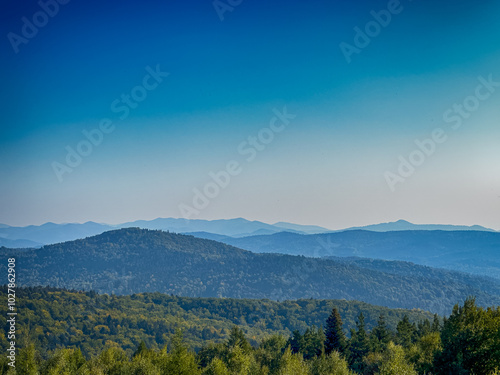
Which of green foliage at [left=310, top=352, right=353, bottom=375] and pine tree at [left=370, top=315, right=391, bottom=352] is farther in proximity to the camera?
pine tree at [left=370, top=315, right=391, bottom=352]

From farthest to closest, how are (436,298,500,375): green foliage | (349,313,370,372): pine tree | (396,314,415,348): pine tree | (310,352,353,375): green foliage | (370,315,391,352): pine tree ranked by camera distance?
1. (396,314,415,348): pine tree
2. (370,315,391,352): pine tree
3. (349,313,370,372): pine tree
4. (310,352,353,375): green foliage
5. (436,298,500,375): green foliage

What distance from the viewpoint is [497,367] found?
32.0m

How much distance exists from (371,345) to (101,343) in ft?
455

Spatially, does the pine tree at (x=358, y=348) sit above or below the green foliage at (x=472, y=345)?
below

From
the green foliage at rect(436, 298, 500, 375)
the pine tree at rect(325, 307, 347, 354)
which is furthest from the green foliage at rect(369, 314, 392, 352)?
the green foliage at rect(436, 298, 500, 375)

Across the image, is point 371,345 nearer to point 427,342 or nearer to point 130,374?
point 427,342

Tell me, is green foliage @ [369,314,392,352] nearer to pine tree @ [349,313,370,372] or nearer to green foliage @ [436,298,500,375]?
pine tree @ [349,313,370,372]

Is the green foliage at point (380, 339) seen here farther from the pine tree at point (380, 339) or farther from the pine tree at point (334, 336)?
the pine tree at point (334, 336)

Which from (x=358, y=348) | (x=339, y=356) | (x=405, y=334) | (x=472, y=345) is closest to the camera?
(x=472, y=345)

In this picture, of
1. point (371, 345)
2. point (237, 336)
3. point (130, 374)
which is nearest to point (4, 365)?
point (130, 374)

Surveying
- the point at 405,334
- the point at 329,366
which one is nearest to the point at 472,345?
the point at 329,366

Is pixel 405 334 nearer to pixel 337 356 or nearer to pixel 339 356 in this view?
pixel 339 356

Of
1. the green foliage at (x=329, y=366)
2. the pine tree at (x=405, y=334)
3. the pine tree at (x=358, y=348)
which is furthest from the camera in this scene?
the pine tree at (x=405, y=334)

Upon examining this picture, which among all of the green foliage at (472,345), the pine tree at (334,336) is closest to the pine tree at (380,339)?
the pine tree at (334,336)
